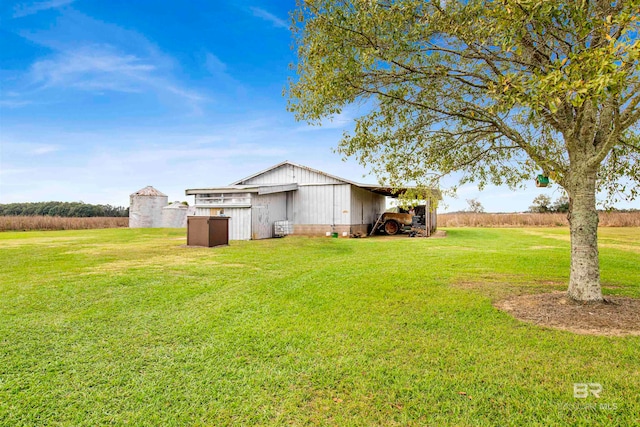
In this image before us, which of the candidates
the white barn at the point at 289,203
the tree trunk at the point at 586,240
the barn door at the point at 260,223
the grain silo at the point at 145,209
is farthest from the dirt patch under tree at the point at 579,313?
the grain silo at the point at 145,209

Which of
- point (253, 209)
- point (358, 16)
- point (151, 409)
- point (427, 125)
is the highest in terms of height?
point (358, 16)

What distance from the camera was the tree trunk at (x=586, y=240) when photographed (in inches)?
228

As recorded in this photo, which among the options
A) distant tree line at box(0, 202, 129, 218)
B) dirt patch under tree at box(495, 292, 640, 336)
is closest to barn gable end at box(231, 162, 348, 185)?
dirt patch under tree at box(495, 292, 640, 336)

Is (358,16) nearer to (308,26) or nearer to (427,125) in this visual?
(308,26)

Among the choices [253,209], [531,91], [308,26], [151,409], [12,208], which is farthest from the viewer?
[12,208]

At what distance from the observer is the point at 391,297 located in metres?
6.64

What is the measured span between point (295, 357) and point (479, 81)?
22.0 feet

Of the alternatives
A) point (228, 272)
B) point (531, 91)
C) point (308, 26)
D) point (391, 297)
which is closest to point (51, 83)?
point (228, 272)

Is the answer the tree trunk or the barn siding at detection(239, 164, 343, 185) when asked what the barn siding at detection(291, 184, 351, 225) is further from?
the tree trunk

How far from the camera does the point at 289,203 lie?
22953 mm

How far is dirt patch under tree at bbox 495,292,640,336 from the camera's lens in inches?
194

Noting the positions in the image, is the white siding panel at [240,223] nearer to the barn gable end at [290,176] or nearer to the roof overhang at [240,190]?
the roof overhang at [240,190]

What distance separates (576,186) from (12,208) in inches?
2463

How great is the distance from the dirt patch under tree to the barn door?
1505 centimetres
